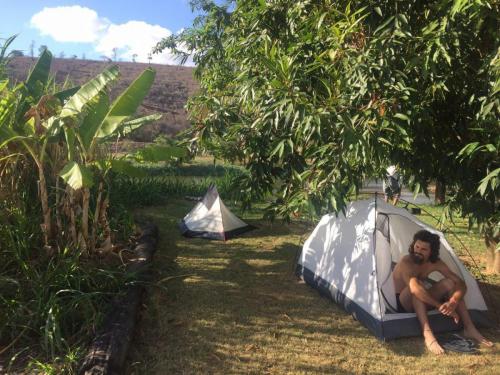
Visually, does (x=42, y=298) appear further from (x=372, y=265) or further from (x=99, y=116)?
(x=372, y=265)

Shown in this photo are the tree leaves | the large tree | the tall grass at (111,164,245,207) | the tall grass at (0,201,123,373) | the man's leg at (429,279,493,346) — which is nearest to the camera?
the large tree

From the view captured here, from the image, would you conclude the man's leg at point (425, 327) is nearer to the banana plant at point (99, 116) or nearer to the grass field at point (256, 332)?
the grass field at point (256, 332)

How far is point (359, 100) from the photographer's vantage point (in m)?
3.18

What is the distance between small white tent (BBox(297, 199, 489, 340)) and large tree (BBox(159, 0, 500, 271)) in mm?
587

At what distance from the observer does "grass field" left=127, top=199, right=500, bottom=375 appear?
3.61 m

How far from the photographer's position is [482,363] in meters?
3.69

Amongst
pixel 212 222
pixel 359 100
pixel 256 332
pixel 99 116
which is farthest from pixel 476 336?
pixel 212 222

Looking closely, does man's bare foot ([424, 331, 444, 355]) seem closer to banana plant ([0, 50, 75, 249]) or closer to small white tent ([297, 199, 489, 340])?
small white tent ([297, 199, 489, 340])

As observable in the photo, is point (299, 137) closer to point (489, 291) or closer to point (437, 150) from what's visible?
point (437, 150)

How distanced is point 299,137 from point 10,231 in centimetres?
323

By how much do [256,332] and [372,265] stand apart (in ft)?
4.35

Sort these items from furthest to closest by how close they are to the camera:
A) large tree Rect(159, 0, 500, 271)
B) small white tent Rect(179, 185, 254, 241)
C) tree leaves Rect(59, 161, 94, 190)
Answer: small white tent Rect(179, 185, 254, 241) → tree leaves Rect(59, 161, 94, 190) → large tree Rect(159, 0, 500, 271)

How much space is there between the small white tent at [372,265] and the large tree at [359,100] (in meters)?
0.59

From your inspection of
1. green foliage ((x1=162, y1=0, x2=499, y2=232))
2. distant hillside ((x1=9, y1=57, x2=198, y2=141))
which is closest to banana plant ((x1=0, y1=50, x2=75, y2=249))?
green foliage ((x1=162, y1=0, x2=499, y2=232))
